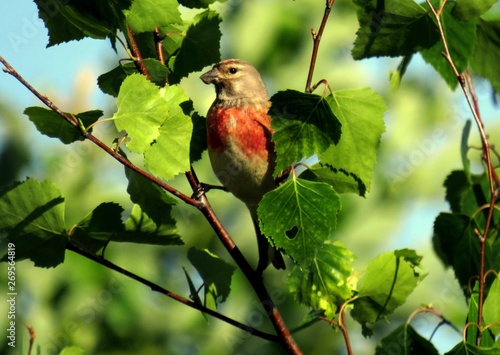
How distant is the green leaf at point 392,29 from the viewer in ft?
8.75

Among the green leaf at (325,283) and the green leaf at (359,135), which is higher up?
the green leaf at (359,135)

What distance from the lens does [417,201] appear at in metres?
6.70

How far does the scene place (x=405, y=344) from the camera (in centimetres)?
257

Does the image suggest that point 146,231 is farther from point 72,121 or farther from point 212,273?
point 72,121

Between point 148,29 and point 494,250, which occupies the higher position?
point 148,29

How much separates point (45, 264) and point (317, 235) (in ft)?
2.81

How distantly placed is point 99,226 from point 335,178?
0.73m

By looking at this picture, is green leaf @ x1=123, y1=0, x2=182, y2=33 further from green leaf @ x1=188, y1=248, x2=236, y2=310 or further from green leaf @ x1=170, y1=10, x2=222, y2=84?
green leaf @ x1=188, y1=248, x2=236, y2=310

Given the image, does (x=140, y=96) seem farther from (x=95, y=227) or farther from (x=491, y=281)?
(x=491, y=281)

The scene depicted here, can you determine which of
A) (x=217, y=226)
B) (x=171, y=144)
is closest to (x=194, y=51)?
(x=171, y=144)

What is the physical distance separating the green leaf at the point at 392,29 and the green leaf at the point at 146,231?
0.82 metres

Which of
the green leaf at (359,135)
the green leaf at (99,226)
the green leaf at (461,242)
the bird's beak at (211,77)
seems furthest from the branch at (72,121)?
the bird's beak at (211,77)

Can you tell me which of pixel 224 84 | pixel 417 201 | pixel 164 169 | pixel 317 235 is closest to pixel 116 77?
pixel 164 169

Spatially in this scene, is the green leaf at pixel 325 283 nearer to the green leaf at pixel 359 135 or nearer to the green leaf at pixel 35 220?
the green leaf at pixel 359 135
